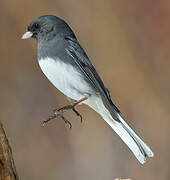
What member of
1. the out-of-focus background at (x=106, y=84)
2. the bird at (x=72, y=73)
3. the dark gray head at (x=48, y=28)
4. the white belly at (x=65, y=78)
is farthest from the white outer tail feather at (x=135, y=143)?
the out-of-focus background at (x=106, y=84)

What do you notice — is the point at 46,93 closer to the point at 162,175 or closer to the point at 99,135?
the point at 99,135

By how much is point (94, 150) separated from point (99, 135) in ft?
0.33

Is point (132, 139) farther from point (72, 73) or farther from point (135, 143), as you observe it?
point (72, 73)

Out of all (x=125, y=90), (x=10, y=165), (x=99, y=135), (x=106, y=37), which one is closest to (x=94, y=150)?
(x=99, y=135)

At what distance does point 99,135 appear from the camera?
3.49 m

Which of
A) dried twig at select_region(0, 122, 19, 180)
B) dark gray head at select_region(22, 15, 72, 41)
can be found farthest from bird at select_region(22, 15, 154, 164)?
dried twig at select_region(0, 122, 19, 180)

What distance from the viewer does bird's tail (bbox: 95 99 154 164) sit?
2.42 m

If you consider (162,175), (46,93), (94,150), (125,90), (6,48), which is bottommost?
(162,175)

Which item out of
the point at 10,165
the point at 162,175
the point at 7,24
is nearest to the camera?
the point at 10,165

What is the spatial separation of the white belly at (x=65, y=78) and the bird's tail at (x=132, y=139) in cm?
17

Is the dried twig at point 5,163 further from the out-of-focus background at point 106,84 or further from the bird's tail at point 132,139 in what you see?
the out-of-focus background at point 106,84

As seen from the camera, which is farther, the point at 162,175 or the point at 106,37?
the point at 106,37

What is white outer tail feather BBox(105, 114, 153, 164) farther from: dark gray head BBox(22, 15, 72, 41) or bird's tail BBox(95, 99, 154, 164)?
dark gray head BBox(22, 15, 72, 41)

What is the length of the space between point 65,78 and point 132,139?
Result: 414mm
